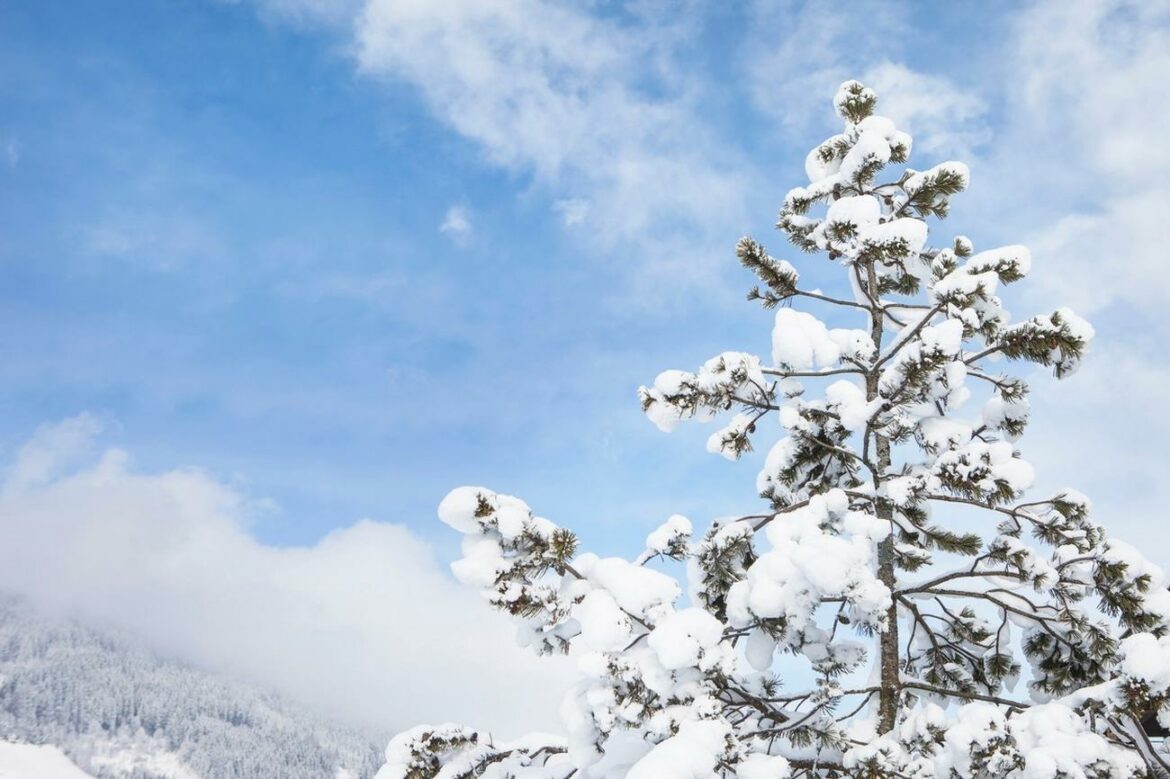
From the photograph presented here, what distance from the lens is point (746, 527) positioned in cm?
875

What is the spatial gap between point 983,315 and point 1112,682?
4374 mm

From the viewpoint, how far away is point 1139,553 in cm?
776

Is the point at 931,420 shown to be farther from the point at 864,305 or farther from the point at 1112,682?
the point at 1112,682

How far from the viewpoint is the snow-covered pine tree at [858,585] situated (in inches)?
247

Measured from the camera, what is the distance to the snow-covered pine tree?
627cm

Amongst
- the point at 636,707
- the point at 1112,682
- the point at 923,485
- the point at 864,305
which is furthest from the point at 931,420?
the point at 636,707

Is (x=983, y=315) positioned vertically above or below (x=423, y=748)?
above

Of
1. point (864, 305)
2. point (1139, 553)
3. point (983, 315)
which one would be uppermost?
point (864, 305)

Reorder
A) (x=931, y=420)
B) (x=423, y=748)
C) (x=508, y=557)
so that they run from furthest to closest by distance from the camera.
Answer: (x=931, y=420) < (x=423, y=748) < (x=508, y=557)

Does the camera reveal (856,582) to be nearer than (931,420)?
Yes

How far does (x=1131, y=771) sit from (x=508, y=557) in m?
5.05

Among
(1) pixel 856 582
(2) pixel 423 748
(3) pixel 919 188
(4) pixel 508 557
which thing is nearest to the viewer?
(1) pixel 856 582

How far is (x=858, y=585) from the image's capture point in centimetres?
688

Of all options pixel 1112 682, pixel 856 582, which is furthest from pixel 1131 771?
pixel 856 582
